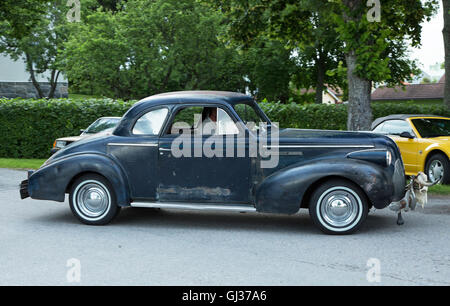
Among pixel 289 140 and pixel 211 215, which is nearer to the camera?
pixel 289 140

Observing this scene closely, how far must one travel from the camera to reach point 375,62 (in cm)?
1238

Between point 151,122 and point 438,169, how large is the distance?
7336 mm

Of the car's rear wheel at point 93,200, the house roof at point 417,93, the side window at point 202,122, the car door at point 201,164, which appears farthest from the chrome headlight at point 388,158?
the house roof at point 417,93

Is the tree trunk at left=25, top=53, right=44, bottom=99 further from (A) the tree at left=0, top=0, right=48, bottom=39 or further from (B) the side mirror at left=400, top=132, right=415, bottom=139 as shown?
(B) the side mirror at left=400, top=132, right=415, bottom=139

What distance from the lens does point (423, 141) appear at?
494 inches

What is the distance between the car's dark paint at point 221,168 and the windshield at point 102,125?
25.6ft

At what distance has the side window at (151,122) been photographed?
7.92 m

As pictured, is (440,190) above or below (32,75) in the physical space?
below

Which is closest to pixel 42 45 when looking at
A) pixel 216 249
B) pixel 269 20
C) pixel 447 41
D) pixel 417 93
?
pixel 269 20

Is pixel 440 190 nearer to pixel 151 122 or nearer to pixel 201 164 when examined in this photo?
pixel 201 164

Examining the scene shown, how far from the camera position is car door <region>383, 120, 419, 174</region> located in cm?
1269

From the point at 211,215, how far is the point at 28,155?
12.6 meters

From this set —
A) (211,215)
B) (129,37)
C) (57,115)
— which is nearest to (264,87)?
(129,37)
